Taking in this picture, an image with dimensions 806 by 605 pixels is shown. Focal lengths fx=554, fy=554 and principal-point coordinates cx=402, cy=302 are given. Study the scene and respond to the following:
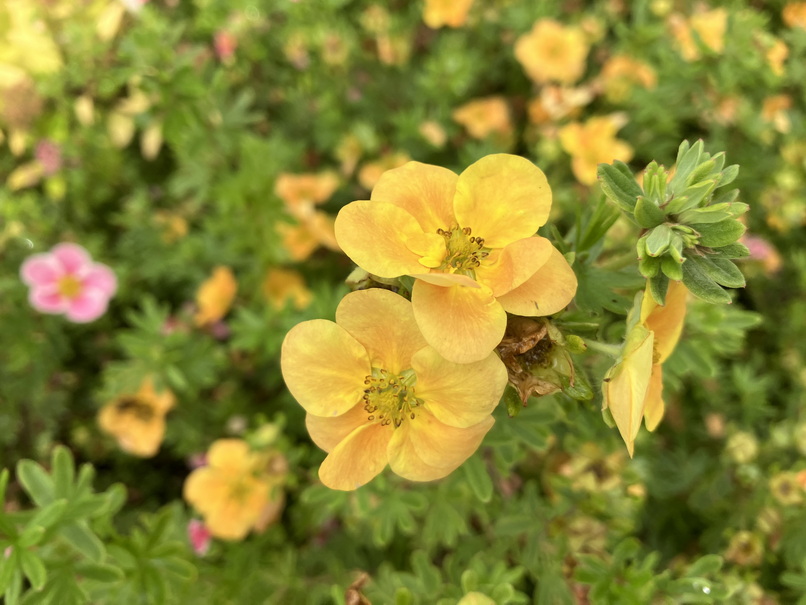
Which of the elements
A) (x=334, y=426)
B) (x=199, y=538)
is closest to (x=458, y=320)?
(x=334, y=426)

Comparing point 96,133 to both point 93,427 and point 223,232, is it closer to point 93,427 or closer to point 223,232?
point 223,232

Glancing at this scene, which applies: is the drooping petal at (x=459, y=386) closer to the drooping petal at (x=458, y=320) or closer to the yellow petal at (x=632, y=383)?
the drooping petal at (x=458, y=320)

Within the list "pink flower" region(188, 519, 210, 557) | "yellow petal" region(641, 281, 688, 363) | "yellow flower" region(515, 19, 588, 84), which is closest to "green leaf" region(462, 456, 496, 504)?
"yellow petal" region(641, 281, 688, 363)

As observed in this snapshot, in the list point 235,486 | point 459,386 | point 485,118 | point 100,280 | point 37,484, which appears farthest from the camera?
point 485,118

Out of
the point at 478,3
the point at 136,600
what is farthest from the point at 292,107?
the point at 136,600

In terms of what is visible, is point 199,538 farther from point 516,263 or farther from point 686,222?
point 686,222

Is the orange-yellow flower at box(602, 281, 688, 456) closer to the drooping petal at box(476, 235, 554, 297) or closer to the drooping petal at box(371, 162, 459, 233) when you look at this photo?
the drooping petal at box(476, 235, 554, 297)
